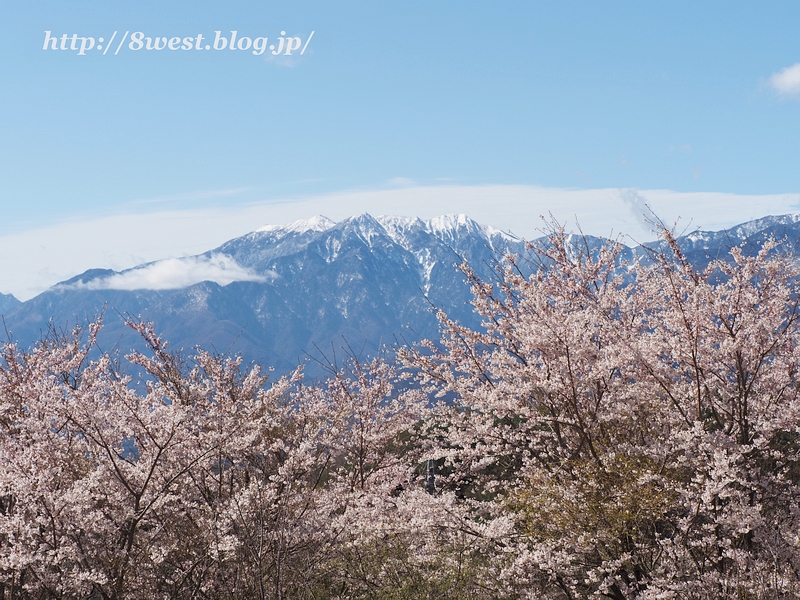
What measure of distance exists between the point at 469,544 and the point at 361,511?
117 inches

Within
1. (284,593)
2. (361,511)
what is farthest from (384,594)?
(284,593)

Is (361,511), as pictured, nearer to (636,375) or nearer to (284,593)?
(284,593)

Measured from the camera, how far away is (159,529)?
10.2 metres

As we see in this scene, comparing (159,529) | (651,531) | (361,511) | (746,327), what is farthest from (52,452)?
(746,327)

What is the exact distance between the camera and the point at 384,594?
1250 centimetres

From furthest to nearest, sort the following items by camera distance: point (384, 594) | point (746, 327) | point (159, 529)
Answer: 1. point (384, 594)
2. point (159, 529)
3. point (746, 327)

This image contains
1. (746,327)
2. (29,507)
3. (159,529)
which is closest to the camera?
(29,507)

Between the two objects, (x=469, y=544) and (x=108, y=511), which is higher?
(x=108, y=511)

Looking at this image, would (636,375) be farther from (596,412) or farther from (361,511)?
(361,511)

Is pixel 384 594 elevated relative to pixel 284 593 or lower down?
lower down

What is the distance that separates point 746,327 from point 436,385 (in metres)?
6.01

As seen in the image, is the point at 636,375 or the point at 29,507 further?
the point at 636,375

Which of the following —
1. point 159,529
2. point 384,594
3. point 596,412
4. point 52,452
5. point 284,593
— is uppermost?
point 52,452

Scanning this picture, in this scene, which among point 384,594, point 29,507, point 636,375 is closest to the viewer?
point 29,507
